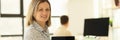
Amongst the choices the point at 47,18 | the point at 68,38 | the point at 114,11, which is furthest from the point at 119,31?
the point at 47,18

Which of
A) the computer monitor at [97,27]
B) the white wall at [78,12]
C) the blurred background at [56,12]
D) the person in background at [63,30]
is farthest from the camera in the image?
the white wall at [78,12]

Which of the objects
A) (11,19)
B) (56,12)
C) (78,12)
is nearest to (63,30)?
(56,12)

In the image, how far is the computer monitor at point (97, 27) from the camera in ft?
6.63

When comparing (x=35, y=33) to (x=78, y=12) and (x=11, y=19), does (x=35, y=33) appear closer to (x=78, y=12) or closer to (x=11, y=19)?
(x=11, y=19)

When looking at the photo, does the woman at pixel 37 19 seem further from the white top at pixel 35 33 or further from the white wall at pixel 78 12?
the white wall at pixel 78 12

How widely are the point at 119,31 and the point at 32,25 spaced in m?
1.65

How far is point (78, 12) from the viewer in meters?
4.38

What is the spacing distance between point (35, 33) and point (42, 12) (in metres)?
0.16

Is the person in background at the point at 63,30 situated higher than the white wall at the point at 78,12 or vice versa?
the white wall at the point at 78,12

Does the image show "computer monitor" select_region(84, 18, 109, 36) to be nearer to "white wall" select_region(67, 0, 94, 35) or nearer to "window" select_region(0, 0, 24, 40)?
"window" select_region(0, 0, 24, 40)

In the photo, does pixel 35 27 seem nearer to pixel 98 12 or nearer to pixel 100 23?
pixel 100 23

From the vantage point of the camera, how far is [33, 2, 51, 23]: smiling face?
1.59 m

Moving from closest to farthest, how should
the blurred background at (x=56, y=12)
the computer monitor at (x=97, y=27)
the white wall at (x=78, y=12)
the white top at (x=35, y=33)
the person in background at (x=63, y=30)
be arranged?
the white top at (x=35, y=33) < the computer monitor at (x=97, y=27) < the person in background at (x=63, y=30) < the blurred background at (x=56, y=12) < the white wall at (x=78, y=12)

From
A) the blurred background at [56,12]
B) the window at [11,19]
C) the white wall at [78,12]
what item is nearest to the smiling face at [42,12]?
the blurred background at [56,12]
